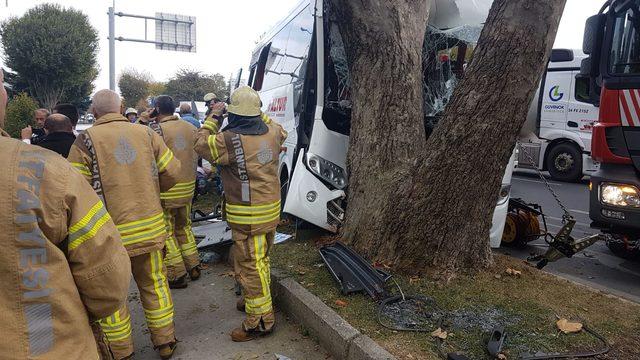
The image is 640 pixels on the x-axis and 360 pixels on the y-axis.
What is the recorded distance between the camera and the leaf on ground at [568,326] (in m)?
2.98

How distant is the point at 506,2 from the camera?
11.1 feet

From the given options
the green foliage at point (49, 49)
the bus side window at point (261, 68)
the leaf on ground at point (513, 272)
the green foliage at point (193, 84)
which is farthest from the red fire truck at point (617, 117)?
the green foliage at point (193, 84)

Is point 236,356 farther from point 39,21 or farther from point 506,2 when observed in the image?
point 39,21

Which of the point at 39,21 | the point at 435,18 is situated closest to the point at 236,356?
the point at 435,18

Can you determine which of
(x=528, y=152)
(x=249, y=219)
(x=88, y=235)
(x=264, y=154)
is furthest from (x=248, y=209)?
(x=528, y=152)

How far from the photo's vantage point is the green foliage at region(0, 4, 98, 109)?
96.2ft

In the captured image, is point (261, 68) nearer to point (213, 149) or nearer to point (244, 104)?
point (244, 104)

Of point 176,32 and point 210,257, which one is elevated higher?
point 176,32

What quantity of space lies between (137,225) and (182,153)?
182cm

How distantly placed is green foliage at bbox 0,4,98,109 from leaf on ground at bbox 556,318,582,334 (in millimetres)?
33522

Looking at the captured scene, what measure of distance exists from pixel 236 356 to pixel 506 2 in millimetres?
3159

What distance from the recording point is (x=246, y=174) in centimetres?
326

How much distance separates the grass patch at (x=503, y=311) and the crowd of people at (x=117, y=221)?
686 millimetres

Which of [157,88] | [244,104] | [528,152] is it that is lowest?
[528,152]
